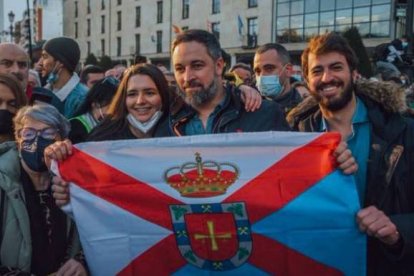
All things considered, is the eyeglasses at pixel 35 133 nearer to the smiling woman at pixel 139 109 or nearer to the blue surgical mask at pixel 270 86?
the smiling woman at pixel 139 109

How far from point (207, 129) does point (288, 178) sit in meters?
0.69

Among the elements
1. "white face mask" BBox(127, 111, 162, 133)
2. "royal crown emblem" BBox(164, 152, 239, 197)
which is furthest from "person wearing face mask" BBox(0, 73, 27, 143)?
"royal crown emblem" BBox(164, 152, 239, 197)

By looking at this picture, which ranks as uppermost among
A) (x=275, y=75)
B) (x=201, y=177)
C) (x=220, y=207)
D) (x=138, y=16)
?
(x=138, y=16)

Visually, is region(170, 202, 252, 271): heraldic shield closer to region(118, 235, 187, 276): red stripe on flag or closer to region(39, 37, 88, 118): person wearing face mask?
region(118, 235, 187, 276): red stripe on flag

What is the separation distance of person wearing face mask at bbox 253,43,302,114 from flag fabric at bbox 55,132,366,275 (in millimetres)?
2689

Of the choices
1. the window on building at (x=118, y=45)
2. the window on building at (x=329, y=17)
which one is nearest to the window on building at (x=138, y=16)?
the window on building at (x=118, y=45)

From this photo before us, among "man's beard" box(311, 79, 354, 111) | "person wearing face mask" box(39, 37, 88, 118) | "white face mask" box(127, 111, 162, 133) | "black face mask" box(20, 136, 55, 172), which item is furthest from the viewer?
"person wearing face mask" box(39, 37, 88, 118)

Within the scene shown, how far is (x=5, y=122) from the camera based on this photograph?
146 inches

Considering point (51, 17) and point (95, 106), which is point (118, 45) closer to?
point (51, 17)

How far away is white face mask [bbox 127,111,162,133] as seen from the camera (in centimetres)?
362

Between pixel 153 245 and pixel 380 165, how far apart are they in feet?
4.12

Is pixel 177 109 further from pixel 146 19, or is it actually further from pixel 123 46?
pixel 123 46

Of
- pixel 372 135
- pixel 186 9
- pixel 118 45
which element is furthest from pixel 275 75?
pixel 118 45

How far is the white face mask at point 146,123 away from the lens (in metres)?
3.62
